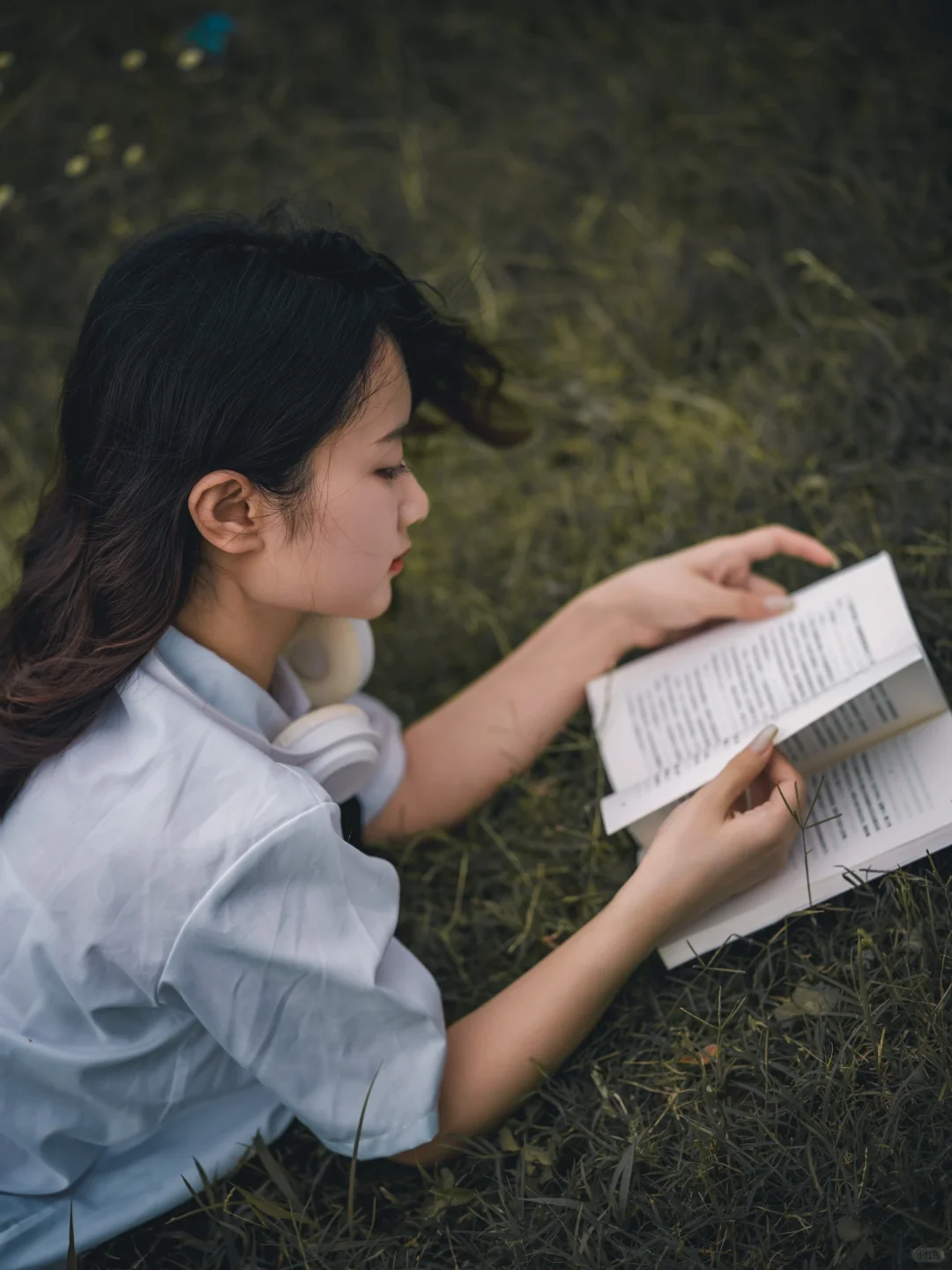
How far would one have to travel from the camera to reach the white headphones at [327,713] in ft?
4.70

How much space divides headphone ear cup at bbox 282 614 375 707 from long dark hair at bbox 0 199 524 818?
13.6 inches

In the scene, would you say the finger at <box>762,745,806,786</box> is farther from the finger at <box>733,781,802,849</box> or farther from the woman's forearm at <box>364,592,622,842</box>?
the woman's forearm at <box>364,592,622,842</box>

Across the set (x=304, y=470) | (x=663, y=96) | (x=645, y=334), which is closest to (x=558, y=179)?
(x=663, y=96)

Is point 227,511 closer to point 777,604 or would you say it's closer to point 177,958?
point 177,958

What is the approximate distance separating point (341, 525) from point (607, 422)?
1.29 metres

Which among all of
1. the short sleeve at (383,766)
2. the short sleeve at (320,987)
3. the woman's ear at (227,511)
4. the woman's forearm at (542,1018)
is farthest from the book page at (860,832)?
the woman's ear at (227,511)

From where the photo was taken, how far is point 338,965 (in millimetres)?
1286

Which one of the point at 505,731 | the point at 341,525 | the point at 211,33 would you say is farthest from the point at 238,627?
the point at 211,33

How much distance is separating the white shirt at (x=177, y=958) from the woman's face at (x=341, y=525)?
13cm

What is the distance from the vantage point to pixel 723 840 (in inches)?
56.5

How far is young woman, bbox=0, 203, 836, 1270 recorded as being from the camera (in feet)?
4.21

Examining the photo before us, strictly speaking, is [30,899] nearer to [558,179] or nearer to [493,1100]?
[493,1100]

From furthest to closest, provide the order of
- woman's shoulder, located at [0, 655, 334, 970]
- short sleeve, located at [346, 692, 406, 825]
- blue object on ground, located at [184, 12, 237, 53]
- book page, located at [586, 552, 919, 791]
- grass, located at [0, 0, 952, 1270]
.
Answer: blue object on ground, located at [184, 12, 237, 53], short sleeve, located at [346, 692, 406, 825], book page, located at [586, 552, 919, 791], grass, located at [0, 0, 952, 1270], woman's shoulder, located at [0, 655, 334, 970]

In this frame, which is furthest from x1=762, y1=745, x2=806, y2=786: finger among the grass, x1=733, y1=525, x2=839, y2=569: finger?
x1=733, y1=525, x2=839, y2=569: finger
